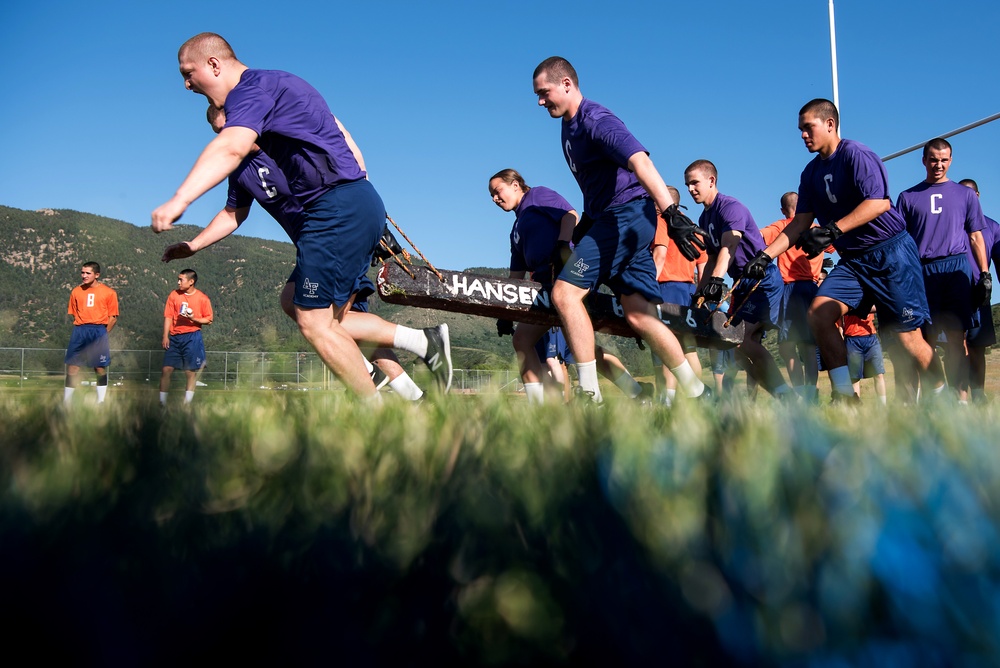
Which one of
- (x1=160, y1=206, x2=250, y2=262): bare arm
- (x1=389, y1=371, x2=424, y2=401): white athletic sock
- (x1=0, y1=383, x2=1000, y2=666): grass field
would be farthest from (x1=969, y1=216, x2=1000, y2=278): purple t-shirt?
(x1=0, y1=383, x2=1000, y2=666): grass field

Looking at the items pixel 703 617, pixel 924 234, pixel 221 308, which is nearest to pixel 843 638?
pixel 703 617

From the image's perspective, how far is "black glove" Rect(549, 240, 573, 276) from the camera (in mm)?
7160

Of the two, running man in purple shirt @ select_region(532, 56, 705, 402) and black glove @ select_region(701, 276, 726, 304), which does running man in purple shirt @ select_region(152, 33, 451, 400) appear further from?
black glove @ select_region(701, 276, 726, 304)

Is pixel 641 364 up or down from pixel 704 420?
up

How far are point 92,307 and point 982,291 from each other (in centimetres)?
1173

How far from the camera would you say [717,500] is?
865mm

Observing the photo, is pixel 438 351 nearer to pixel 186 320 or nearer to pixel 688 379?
pixel 688 379

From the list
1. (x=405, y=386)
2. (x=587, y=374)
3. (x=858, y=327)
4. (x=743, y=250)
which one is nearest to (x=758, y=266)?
(x=587, y=374)

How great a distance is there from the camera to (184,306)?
46.2ft

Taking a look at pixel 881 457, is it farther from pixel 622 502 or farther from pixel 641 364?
pixel 641 364

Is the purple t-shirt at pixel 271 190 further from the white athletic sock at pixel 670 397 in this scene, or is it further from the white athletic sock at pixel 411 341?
the white athletic sock at pixel 670 397

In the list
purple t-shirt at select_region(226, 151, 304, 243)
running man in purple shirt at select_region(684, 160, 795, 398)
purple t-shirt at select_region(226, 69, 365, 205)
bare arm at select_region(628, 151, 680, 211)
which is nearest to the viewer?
purple t-shirt at select_region(226, 69, 365, 205)

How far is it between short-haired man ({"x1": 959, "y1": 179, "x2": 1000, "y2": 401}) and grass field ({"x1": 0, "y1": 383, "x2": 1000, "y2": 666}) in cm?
798

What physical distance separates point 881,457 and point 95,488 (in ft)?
3.07
